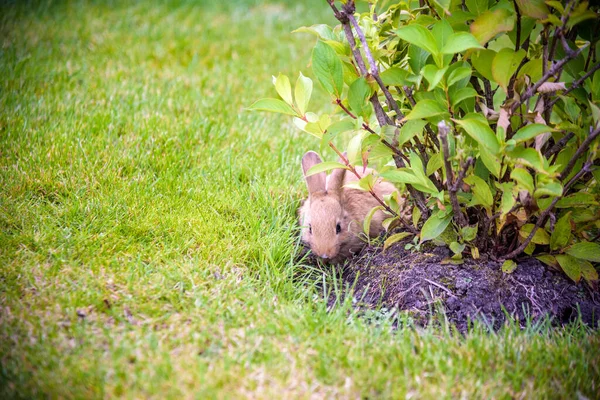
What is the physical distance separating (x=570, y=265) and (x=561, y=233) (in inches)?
7.7

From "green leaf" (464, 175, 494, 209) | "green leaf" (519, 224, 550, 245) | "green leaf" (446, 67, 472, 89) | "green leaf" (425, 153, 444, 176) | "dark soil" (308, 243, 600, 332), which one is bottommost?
"dark soil" (308, 243, 600, 332)

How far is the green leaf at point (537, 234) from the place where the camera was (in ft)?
10.3

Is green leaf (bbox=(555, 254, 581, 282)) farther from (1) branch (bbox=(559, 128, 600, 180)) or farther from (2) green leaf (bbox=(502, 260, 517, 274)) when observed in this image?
(1) branch (bbox=(559, 128, 600, 180))

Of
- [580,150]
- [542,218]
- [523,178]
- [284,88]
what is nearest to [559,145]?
[580,150]

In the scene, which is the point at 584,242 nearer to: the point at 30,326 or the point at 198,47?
the point at 30,326

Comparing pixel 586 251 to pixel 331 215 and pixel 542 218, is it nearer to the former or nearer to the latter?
pixel 542 218

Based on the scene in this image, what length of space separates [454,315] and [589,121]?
116cm

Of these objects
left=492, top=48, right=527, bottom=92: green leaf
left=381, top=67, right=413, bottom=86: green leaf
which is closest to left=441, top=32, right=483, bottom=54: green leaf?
left=492, top=48, right=527, bottom=92: green leaf

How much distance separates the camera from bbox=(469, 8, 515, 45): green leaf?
103 inches

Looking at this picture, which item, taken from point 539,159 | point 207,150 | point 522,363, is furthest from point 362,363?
point 207,150

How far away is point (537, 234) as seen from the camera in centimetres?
314

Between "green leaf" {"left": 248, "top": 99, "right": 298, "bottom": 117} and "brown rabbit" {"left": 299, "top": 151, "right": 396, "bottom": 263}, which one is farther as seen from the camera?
"brown rabbit" {"left": 299, "top": 151, "right": 396, "bottom": 263}

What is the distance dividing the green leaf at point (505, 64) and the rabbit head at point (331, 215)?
5.24ft

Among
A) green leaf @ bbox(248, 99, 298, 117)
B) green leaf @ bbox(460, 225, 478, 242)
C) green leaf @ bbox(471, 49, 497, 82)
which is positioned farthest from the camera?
green leaf @ bbox(460, 225, 478, 242)
